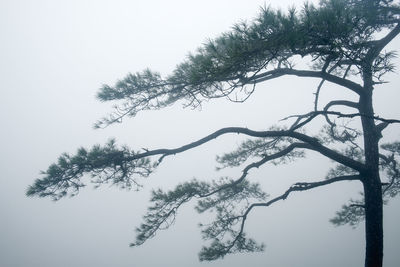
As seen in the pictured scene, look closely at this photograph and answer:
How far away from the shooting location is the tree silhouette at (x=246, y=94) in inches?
100.0

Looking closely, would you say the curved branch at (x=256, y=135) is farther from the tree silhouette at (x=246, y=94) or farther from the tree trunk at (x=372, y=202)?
the tree trunk at (x=372, y=202)

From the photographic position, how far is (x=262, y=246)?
445 cm

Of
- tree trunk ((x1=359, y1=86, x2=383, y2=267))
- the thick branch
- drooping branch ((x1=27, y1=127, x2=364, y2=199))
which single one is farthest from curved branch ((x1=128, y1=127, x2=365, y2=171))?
the thick branch

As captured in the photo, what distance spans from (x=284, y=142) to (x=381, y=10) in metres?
2.34

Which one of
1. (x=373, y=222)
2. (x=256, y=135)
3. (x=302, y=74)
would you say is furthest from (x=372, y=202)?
(x=302, y=74)

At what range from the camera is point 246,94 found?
2941mm

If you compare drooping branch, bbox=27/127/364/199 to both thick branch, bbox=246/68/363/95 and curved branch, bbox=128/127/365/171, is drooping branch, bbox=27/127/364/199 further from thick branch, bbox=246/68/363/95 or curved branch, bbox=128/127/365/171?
thick branch, bbox=246/68/363/95

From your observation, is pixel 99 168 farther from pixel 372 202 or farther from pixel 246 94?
pixel 372 202

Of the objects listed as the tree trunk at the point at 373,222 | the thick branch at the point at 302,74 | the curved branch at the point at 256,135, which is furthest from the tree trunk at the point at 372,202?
the thick branch at the point at 302,74

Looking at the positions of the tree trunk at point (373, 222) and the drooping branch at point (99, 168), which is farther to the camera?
the tree trunk at point (373, 222)

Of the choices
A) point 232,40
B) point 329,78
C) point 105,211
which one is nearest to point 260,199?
point 329,78

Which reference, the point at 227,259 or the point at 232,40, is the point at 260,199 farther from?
the point at 227,259

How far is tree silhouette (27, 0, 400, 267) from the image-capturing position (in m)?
2.54

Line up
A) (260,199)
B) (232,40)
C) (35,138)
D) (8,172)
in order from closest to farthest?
(232,40) < (260,199) < (8,172) < (35,138)
